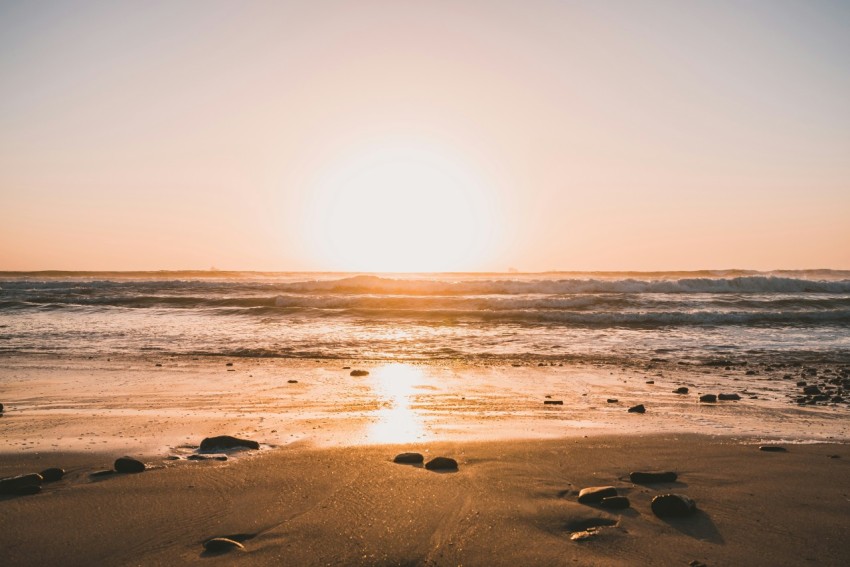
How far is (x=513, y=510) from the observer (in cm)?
411

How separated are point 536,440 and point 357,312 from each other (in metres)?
19.8

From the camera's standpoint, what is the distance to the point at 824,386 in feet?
33.0

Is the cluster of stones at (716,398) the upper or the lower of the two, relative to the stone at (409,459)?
lower

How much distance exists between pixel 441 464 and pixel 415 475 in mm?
→ 312

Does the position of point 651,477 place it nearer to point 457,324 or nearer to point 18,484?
point 18,484

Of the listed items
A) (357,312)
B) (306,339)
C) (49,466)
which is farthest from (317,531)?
(357,312)

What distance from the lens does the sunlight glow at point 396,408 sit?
637 centimetres

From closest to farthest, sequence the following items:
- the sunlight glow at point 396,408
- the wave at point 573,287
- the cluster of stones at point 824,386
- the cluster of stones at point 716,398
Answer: the sunlight glow at point 396,408 < the cluster of stones at point 716,398 < the cluster of stones at point 824,386 < the wave at point 573,287

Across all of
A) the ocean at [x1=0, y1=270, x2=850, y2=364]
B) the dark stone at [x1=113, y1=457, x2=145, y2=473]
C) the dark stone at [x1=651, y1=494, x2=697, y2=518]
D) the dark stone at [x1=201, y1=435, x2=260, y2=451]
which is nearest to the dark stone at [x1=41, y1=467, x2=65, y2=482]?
the dark stone at [x1=113, y1=457, x2=145, y2=473]


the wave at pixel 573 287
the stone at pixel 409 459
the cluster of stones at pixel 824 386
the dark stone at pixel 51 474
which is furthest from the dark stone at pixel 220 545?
the wave at pixel 573 287

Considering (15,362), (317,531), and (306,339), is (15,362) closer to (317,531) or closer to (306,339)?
(306,339)

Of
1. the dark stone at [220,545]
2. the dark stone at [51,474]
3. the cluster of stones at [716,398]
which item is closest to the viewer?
the dark stone at [220,545]

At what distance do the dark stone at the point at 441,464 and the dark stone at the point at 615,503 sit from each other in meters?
1.34

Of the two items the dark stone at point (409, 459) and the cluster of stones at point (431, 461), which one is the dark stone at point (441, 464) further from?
the dark stone at point (409, 459)
